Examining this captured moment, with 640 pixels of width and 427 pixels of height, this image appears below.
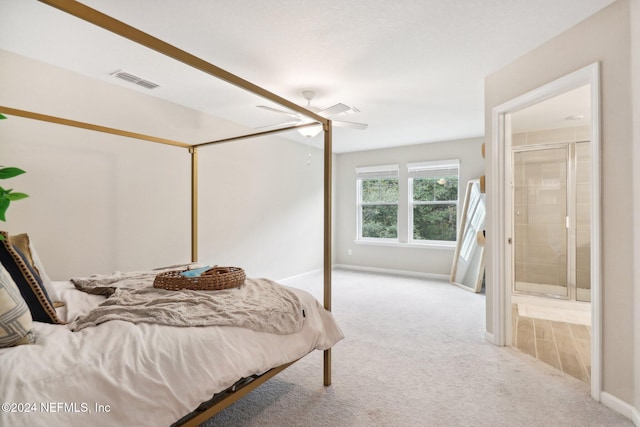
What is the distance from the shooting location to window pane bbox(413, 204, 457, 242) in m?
5.94

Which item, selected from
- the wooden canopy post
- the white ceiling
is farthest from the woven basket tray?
the white ceiling

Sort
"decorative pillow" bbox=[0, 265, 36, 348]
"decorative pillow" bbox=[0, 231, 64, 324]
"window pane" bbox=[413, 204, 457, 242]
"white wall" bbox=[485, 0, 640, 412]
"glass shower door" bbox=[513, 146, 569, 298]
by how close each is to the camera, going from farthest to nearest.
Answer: "window pane" bbox=[413, 204, 457, 242] < "glass shower door" bbox=[513, 146, 569, 298] < "white wall" bbox=[485, 0, 640, 412] < "decorative pillow" bbox=[0, 231, 64, 324] < "decorative pillow" bbox=[0, 265, 36, 348]

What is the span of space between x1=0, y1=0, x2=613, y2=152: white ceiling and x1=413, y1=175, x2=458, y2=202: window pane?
2.48 meters

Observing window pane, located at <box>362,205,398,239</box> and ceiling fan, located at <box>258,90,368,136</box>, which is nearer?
ceiling fan, located at <box>258,90,368,136</box>

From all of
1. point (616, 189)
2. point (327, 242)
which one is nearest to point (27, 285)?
point (327, 242)

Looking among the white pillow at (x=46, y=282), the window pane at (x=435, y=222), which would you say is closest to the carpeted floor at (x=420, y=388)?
the white pillow at (x=46, y=282)

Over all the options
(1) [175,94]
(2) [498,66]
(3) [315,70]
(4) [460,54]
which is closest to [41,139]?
(1) [175,94]

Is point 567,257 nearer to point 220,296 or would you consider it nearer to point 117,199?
point 220,296

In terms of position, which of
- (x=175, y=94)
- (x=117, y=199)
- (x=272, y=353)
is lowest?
(x=272, y=353)

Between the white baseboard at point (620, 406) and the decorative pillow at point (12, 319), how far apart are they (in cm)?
302

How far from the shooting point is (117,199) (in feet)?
10.7

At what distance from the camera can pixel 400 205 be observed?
20.9 feet

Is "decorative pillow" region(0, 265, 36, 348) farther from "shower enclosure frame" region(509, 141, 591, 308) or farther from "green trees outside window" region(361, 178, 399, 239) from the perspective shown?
"green trees outside window" region(361, 178, 399, 239)

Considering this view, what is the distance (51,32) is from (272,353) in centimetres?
263
